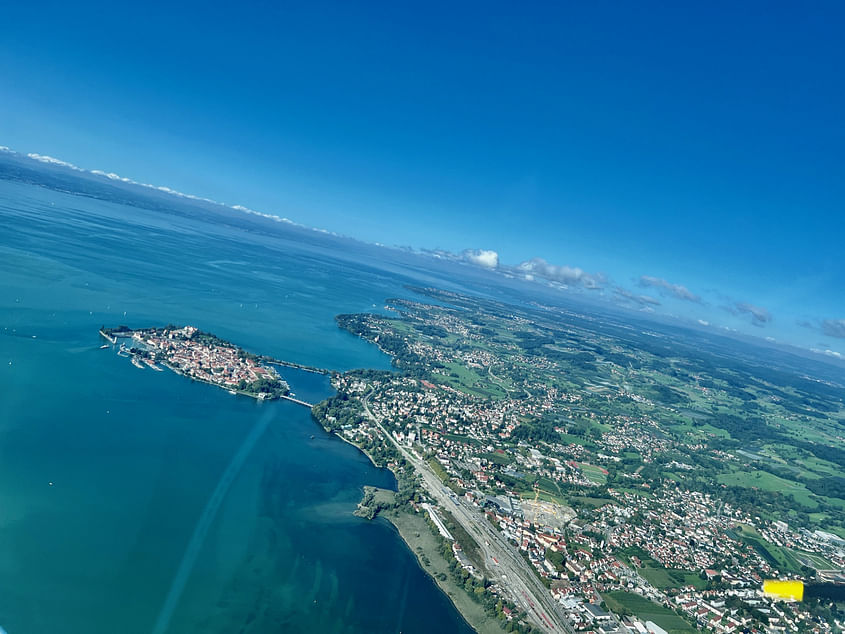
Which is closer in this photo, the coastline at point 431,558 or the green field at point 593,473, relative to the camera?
the coastline at point 431,558

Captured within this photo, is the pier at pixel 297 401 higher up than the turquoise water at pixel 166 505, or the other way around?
the pier at pixel 297 401

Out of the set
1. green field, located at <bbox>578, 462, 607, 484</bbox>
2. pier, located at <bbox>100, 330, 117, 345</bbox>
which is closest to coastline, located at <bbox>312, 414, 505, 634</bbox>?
green field, located at <bbox>578, 462, 607, 484</bbox>

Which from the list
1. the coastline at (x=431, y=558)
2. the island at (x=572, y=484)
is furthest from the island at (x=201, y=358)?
the coastline at (x=431, y=558)

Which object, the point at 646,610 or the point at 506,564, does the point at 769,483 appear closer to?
the point at 646,610

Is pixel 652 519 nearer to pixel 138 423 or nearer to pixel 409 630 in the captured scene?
pixel 409 630

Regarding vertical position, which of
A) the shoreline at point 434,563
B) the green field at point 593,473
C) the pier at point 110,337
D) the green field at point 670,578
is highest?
the pier at point 110,337

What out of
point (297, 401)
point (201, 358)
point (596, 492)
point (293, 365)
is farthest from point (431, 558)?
point (201, 358)

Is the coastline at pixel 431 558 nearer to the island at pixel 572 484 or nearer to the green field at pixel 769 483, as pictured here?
the island at pixel 572 484
